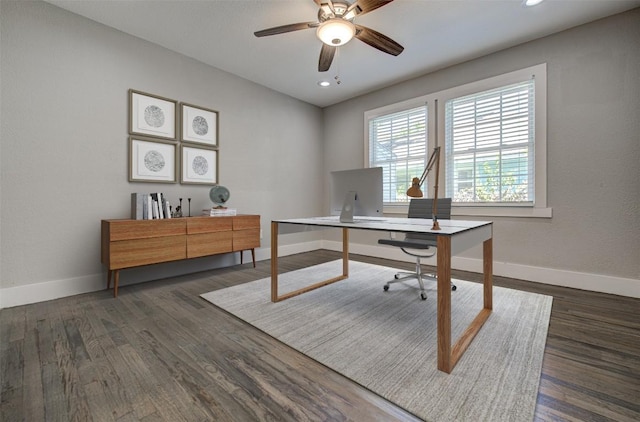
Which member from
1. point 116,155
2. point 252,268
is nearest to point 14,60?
point 116,155

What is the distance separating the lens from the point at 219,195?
367 centimetres

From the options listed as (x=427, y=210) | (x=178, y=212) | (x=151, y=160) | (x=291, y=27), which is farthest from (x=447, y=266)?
(x=151, y=160)

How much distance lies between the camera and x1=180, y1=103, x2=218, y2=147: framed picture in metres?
3.54

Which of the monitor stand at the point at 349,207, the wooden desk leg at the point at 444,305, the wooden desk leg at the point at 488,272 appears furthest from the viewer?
the monitor stand at the point at 349,207

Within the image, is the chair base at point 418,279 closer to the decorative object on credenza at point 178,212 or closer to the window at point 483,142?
the window at point 483,142

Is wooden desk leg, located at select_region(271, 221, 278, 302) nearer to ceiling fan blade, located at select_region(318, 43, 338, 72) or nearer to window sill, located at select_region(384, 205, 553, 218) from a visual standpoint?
ceiling fan blade, located at select_region(318, 43, 338, 72)

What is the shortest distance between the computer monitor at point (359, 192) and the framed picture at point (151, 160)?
2.19 metres

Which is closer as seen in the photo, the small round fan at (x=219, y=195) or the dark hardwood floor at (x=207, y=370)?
the dark hardwood floor at (x=207, y=370)

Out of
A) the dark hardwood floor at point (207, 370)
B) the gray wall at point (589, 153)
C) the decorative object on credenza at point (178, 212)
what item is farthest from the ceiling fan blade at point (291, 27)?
the gray wall at point (589, 153)

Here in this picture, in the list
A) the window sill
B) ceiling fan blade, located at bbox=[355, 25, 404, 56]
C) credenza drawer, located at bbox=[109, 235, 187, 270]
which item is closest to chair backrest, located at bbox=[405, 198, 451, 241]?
the window sill

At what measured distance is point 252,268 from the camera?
12.7ft

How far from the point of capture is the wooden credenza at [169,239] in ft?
8.77

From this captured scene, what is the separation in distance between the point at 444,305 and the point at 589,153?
2.80m

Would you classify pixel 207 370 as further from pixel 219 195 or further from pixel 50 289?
pixel 219 195
